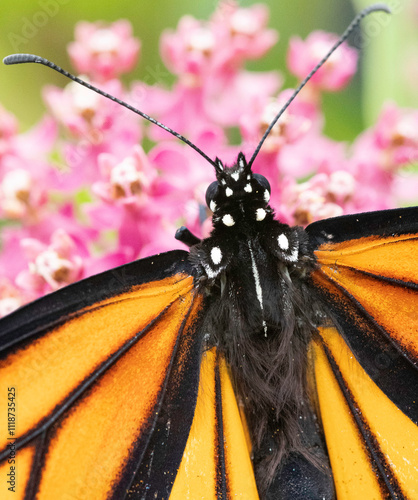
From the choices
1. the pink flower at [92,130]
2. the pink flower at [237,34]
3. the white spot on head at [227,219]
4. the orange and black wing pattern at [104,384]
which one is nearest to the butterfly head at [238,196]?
the white spot on head at [227,219]

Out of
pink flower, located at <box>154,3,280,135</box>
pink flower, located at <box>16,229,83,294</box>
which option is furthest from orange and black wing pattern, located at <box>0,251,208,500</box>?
pink flower, located at <box>154,3,280,135</box>

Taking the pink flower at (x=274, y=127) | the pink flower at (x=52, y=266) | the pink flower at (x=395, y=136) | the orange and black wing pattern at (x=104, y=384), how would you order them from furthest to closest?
the pink flower at (x=395, y=136) → the pink flower at (x=274, y=127) → the pink flower at (x=52, y=266) → the orange and black wing pattern at (x=104, y=384)

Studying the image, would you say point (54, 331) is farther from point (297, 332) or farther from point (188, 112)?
point (188, 112)

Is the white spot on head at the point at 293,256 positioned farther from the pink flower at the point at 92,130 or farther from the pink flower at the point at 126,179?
the pink flower at the point at 92,130

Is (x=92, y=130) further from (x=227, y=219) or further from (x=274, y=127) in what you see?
(x=227, y=219)

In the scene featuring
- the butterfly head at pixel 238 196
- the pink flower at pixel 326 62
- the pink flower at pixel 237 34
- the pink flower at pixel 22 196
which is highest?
the pink flower at pixel 237 34

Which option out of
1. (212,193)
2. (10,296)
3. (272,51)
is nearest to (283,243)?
(212,193)

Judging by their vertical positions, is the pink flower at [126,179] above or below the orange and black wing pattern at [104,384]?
above
